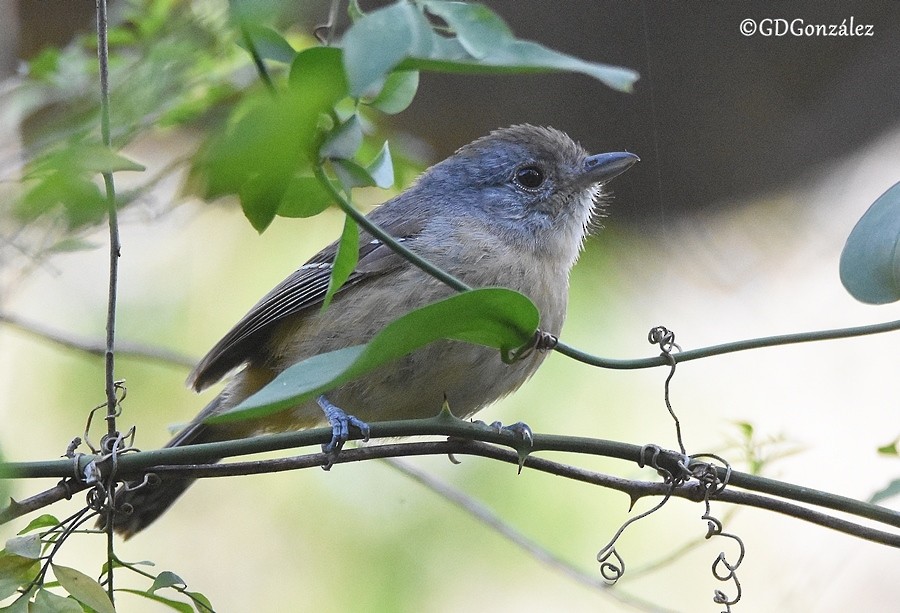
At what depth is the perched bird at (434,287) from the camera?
10.5 ft

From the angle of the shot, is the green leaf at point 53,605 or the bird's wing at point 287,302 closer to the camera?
the green leaf at point 53,605

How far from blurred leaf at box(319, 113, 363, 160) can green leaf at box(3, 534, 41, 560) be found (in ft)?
2.89

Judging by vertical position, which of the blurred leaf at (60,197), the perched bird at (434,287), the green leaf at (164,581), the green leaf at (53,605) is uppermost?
the perched bird at (434,287)

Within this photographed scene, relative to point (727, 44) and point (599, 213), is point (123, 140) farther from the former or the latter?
point (727, 44)

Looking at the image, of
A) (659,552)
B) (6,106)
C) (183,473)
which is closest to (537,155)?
(6,106)

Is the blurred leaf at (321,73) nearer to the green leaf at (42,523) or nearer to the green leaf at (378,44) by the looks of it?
the green leaf at (378,44)

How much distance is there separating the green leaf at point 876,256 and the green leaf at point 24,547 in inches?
62.5

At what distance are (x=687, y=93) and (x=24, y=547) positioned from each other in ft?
13.8

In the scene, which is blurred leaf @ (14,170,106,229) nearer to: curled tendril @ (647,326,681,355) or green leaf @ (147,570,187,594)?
green leaf @ (147,570,187,594)

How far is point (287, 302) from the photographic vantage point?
3.51 metres

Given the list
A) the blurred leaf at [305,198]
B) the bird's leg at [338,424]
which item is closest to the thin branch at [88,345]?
the bird's leg at [338,424]

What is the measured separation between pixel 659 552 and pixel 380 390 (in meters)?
2.89

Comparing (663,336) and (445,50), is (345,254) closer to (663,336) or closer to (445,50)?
(445,50)

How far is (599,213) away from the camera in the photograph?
12.9 feet
